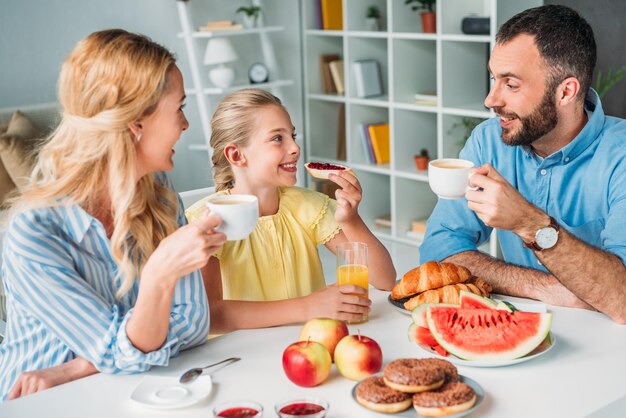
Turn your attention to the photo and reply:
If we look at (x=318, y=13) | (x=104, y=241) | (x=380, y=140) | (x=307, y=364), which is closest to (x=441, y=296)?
(x=307, y=364)

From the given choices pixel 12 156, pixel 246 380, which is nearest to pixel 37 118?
pixel 12 156

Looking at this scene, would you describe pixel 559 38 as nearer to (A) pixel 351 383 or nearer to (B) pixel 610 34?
(A) pixel 351 383

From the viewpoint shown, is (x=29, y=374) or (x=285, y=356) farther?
(x=29, y=374)

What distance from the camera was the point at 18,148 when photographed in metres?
4.70

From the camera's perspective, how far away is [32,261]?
1795 millimetres

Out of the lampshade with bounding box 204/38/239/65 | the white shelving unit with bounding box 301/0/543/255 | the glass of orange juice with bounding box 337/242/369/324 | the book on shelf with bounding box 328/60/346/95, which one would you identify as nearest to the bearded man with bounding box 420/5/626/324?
the glass of orange juice with bounding box 337/242/369/324

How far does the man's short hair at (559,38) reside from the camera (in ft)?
8.38

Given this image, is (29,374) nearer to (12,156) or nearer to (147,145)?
(147,145)

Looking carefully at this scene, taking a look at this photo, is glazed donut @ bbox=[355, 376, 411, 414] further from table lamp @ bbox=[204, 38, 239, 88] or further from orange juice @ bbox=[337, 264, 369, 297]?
table lamp @ bbox=[204, 38, 239, 88]

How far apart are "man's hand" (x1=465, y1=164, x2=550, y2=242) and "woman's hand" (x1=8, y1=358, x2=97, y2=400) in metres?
0.94

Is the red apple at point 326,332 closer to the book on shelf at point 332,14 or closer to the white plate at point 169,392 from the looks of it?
the white plate at point 169,392

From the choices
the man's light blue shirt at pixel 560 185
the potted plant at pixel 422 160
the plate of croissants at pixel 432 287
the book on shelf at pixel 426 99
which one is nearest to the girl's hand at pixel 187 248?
the plate of croissants at pixel 432 287

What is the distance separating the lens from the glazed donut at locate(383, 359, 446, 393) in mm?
1561

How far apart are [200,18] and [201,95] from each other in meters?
0.55
